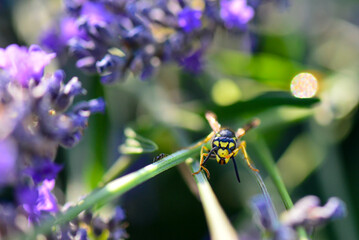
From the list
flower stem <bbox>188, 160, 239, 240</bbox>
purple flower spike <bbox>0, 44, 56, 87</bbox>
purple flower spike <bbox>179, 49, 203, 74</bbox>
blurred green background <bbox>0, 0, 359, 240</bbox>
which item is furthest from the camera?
blurred green background <bbox>0, 0, 359, 240</bbox>

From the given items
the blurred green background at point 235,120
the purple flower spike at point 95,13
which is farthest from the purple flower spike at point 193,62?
the purple flower spike at point 95,13

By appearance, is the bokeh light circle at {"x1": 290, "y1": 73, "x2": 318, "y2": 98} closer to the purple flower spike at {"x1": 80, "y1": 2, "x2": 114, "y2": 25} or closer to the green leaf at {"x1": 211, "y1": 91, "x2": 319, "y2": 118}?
the green leaf at {"x1": 211, "y1": 91, "x2": 319, "y2": 118}

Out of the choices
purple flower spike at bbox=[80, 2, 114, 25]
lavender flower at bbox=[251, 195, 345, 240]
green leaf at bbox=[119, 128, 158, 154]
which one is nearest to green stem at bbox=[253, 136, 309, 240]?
lavender flower at bbox=[251, 195, 345, 240]

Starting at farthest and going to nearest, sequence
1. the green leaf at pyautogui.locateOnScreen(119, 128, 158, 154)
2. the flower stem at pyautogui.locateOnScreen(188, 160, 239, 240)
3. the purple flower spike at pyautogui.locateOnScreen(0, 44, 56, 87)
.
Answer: the green leaf at pyautogui.locateOnScreen(119, 128, 158, 154)
the purple flower spike at pyautogui.locateOnScreen(0, 44, 56, 87)
the flower stem at pyautogui.locateOnScreen(188, 160, 239, 240)

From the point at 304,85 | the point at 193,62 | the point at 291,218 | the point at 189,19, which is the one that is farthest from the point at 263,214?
the point at 304,85

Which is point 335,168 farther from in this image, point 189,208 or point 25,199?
point 25,199

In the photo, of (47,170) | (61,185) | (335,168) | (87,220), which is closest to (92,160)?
(61,185)
